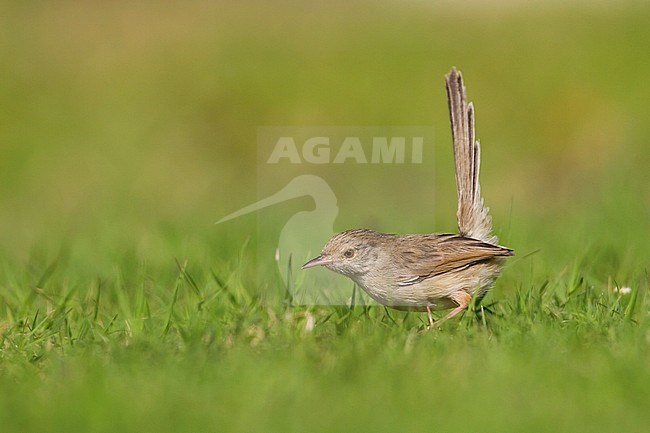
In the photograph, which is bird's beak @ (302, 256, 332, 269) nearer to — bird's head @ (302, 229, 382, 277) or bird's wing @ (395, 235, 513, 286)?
bird's head @ (302, 229, 382, 277)

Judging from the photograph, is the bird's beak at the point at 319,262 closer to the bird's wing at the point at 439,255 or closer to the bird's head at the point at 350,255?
the bird's head at the point at 350,255

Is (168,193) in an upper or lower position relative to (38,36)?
lower

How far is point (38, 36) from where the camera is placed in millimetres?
16047

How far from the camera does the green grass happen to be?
505 centimetres

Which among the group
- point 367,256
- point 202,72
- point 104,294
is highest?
point 202,72

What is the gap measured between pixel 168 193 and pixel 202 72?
112 inches

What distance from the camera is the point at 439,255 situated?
6574 mm

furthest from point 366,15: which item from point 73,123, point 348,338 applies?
point 348,338

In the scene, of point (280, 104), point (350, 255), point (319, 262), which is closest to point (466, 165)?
point (350, 255)

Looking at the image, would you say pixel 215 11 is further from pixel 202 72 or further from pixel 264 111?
pixel 264 111

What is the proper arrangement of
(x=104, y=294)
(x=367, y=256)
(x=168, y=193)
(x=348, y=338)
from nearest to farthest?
(x=348, y=338)
(x=367, y=256)
(x=104, y=294)
(x=168, y=193)

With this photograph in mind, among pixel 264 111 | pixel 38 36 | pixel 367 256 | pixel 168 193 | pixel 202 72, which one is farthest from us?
pixel 38 36

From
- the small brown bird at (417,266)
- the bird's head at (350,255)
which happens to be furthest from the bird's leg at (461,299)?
the bird's head at (350,255)

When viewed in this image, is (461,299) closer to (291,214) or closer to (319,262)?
(319,262)
